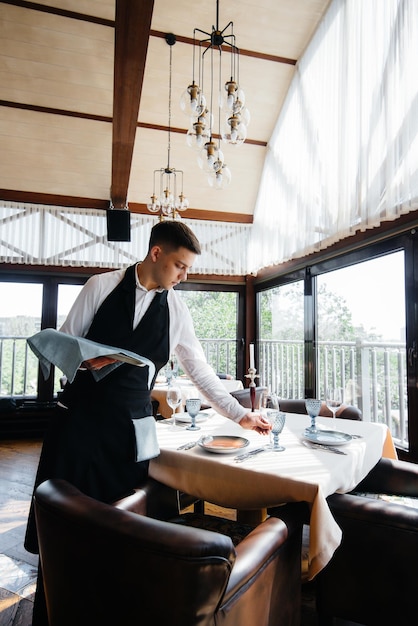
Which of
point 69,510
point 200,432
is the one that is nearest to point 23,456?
point 200,432

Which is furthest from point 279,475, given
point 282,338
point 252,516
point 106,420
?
point 282,338

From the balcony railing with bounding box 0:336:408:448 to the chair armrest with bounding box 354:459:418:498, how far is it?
4.81 feet

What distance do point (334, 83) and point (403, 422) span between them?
314 cm

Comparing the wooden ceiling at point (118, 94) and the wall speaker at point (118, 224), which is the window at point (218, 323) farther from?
the wall speaker at point (118, 224)

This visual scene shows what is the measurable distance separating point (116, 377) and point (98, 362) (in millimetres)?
180

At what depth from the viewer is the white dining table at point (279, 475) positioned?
1.33 meters

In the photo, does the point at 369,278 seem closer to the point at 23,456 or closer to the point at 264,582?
the point at 264,582

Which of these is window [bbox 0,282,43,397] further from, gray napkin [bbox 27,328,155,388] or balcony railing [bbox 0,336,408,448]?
gray napkin [bbox 27,328,155,388]

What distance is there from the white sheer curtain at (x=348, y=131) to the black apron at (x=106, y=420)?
2.09 meters

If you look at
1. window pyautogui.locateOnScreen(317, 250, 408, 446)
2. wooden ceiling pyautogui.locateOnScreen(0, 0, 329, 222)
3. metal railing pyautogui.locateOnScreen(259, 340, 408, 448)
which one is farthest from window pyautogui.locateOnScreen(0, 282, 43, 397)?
window pyautogui.locateOnScreen(317, 250, 408, 446)

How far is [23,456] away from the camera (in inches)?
167

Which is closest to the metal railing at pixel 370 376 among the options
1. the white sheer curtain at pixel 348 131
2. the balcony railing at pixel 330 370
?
the balcony railing at pixel 330 370

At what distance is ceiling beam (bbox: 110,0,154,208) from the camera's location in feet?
7.88

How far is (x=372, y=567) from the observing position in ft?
4.71
